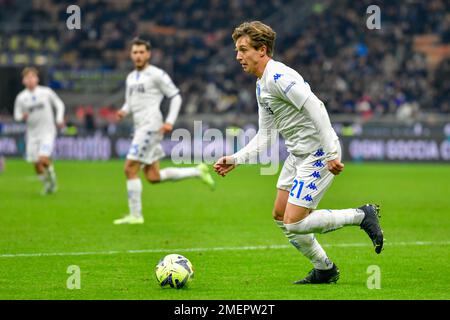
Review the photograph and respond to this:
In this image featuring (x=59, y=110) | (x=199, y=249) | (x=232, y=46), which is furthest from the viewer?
(x=232, y=46)

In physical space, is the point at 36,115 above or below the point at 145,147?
above

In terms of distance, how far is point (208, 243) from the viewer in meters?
12.0

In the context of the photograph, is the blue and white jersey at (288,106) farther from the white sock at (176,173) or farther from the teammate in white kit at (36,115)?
the teammate in white kit at (36,115)

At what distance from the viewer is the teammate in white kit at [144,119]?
46.4 feet

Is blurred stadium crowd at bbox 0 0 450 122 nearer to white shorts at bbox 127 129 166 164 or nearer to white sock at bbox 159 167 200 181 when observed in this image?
white sock at bbox 159 167 200 181

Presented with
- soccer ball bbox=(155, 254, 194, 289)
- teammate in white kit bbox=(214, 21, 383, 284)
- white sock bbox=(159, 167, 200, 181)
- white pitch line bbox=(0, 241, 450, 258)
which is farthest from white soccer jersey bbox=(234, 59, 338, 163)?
white sock bbox=(159, 167, 200, 181)

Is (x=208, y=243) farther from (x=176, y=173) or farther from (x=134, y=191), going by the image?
(x=176, y=173)

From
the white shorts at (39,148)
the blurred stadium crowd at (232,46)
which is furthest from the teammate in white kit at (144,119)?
the blurred stadium crowd at (232,46)

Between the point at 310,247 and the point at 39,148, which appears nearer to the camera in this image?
the point at 310,247

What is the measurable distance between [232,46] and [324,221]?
31846 millimetres

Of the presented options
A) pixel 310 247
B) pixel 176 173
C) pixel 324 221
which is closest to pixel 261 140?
pixel 324 221

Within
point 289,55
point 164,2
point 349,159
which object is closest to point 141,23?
point 164,2

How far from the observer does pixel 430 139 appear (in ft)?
98.2
